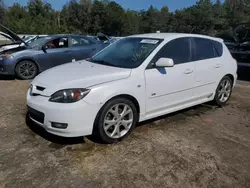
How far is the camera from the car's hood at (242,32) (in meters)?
8.71

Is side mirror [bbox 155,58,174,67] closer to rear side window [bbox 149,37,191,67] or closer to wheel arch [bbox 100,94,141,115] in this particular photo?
rear side window [bbox 149,37,191,67]

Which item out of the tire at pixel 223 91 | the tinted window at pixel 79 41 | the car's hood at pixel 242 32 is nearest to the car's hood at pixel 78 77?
the tire at pixel 223 91

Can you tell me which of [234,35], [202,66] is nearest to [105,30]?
[234,35]

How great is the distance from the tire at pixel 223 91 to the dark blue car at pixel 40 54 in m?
4.18

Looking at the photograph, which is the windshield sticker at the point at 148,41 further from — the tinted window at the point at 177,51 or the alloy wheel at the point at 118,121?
the alloy wheel at the point at 118,121

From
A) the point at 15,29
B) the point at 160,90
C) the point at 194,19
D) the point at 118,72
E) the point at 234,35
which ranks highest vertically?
the point at 194,19

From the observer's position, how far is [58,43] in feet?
26.9

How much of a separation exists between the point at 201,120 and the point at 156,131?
1.01 metres

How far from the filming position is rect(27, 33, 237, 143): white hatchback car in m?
3.18

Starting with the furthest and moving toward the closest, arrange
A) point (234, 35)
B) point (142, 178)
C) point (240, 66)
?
point (234, 35), point (240, 66), point (142, 178)

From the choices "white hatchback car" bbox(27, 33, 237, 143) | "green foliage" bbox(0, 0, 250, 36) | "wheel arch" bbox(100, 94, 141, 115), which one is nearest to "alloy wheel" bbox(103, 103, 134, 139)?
"white hatchback car" bbox(27, 33, 237, 143)

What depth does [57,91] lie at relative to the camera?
10.6 feet

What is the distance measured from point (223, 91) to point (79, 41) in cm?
518

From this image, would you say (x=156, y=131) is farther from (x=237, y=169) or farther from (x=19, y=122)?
(x=19, y=122)
